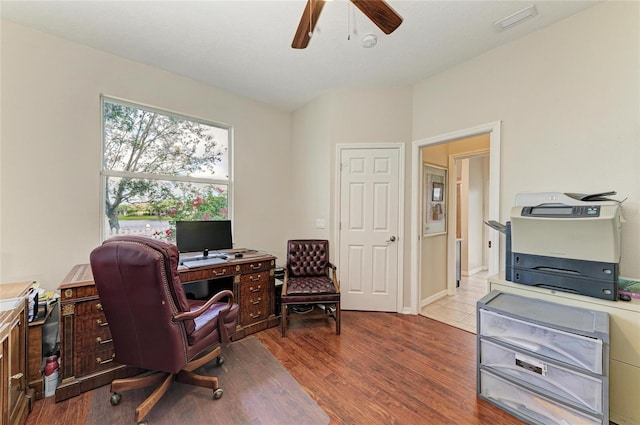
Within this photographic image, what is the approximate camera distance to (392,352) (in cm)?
244

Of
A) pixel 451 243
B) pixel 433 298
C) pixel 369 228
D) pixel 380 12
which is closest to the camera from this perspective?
pixel 380 12

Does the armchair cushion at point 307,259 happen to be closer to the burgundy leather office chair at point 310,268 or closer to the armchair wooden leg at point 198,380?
the burgundy leather office chair at point 310,268

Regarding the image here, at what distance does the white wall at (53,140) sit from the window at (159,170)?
0.43 feet

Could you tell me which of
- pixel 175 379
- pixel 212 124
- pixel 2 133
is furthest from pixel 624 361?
pixel 2 133

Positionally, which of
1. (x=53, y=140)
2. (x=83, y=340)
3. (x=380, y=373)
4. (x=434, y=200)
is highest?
(x=53, y=140)

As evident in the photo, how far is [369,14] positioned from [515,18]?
159 cm

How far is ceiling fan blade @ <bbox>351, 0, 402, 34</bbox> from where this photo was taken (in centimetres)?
135

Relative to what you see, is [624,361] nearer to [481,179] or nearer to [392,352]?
[392,352]

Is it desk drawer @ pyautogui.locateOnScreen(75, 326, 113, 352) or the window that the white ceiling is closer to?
the window

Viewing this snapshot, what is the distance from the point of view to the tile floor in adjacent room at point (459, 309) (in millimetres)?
3076

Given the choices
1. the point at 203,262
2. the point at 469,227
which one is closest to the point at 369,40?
the point at 203,262

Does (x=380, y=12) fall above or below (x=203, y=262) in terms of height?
above

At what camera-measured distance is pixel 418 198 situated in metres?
3.30

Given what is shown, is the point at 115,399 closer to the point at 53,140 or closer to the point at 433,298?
the point at 53,140
